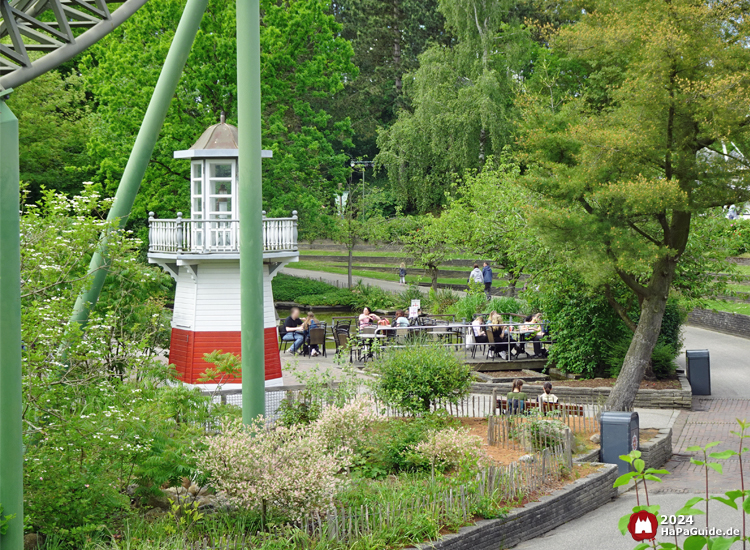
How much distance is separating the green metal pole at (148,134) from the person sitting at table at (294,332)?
45.9ft

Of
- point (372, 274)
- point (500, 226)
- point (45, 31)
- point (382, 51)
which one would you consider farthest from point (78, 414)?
point (382, 51)

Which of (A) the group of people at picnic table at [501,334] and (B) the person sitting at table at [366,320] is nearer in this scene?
(A) the group of people at picnic table at [501,334]

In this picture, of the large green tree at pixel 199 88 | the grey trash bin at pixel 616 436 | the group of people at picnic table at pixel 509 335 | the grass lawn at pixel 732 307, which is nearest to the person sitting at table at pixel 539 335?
the group of people at picnic table at pixel 509 335

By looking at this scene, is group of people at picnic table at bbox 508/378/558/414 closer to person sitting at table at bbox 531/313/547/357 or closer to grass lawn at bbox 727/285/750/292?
person sitting at table at bbox 531/313/547/357

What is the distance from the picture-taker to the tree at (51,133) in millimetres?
28766

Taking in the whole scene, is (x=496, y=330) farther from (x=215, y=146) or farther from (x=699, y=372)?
(x=215, y=146)

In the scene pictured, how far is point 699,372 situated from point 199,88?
17.6 metres

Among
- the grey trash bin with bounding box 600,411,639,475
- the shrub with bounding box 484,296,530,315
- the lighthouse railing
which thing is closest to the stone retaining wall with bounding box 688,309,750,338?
the shrub with bounding box 484,296,530,315

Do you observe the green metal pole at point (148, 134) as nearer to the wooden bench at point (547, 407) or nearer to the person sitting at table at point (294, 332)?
the wooden bench at point (547, 407)

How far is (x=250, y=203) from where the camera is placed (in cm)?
902

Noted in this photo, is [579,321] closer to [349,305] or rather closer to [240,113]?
[240,113]

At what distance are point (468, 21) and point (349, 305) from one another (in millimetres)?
16797

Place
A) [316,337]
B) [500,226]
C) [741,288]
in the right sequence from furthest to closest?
[741,288], [500,226], [316,337]

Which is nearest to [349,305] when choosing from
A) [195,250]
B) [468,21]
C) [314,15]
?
[314,15]
